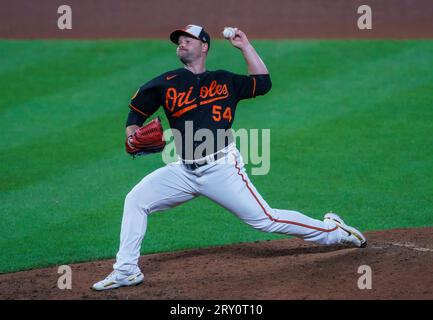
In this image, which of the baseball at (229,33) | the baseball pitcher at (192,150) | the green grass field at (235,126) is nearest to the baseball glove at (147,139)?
the baseball pitcher at (192,150)

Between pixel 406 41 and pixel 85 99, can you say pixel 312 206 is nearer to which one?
pixel 85 99

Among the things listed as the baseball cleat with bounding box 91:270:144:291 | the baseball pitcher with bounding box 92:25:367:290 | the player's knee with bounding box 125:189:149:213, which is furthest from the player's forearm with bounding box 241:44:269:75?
the baseball cleat with bounding box 91:270:144:291

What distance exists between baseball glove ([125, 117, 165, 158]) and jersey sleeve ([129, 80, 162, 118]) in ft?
0.46

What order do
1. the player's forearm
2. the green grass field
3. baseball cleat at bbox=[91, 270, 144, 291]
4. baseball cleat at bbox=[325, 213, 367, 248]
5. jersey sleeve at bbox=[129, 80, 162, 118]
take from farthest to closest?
the green grass field < baseball cleat at bbox=[325, 213, 367, 248] < the player's forearm < jersey sleeve at bbox=[129, 80, 162, 118] < baseball cleat at bbox=[91, 270, 144, 291]

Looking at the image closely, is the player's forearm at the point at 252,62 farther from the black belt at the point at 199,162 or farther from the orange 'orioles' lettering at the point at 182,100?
the black belt at the point at 199,162

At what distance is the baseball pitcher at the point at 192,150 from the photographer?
17.6 ft

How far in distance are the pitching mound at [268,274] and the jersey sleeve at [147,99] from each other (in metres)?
1.15

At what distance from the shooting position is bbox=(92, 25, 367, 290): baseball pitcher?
211 inches

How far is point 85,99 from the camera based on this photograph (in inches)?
406

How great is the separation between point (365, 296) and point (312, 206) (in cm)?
227

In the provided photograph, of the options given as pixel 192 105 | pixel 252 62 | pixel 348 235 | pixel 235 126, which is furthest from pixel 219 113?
pixel 235 126

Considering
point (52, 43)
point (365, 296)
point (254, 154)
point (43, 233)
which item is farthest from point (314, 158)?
point (52, 43)

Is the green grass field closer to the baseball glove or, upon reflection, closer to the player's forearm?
the baseball glove

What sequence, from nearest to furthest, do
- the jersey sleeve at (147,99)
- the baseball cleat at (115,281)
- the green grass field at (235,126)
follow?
the baseball cleat at (115,281) → the jersey sleeve at (147,99) → the green grass field at (235,126)
